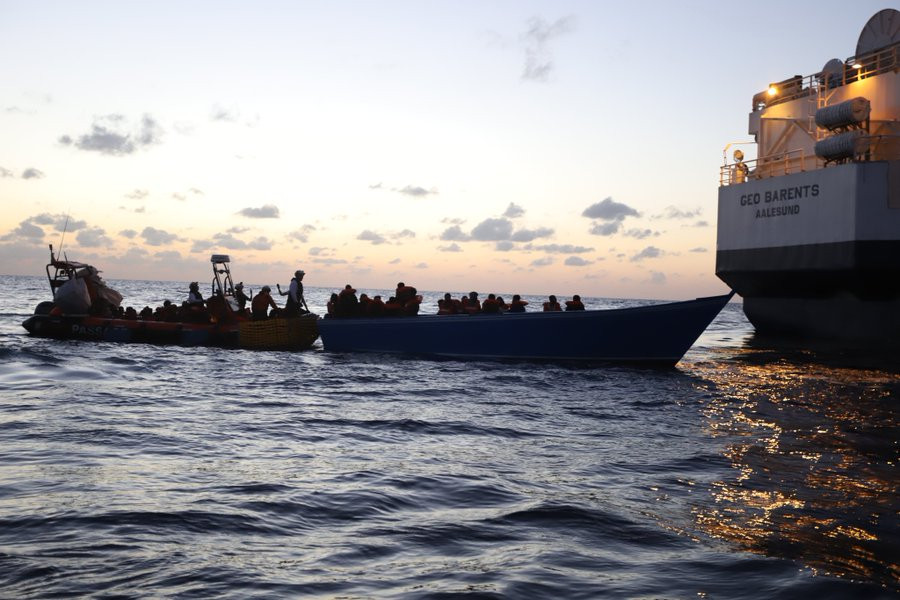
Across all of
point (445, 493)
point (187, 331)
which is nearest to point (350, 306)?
point (187, 331)

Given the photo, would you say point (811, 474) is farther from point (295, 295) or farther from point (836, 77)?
point (836, 77)

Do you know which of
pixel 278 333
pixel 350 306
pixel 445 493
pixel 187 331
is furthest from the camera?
pixel 278 333

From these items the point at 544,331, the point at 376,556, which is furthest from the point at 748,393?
the point at 376,556

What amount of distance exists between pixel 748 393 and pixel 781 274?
11.7m

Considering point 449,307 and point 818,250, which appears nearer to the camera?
point 449,307

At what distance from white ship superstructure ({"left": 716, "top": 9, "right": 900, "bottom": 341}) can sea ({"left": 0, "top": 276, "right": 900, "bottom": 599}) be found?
847 cm

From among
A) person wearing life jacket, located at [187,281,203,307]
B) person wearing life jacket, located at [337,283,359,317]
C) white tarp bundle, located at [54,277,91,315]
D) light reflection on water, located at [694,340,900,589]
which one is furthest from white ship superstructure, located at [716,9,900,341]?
white tarp bundle, located at [54,277,91,315]

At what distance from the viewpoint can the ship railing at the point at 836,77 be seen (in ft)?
78.4

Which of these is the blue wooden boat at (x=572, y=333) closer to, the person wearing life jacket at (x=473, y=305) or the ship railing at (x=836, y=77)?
the person wearing life jacket at (x=473, y=305)

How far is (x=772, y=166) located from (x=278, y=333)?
58.0ft

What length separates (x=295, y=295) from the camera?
23625 mm

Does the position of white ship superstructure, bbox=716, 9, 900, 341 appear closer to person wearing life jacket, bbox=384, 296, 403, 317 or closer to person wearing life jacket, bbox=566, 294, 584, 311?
person wearing life jacket, bbox=566, 294, 584, 311

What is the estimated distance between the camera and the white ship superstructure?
Result: 21656 millimetres

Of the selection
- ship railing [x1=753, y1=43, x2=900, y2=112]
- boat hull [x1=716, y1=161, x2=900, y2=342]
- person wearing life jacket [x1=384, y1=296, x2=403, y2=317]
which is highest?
ship railing [x1=753, y1=43, x2=900, y2=112]
